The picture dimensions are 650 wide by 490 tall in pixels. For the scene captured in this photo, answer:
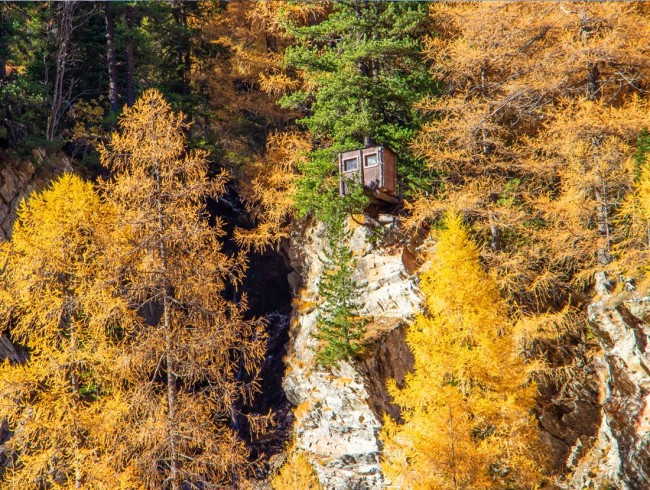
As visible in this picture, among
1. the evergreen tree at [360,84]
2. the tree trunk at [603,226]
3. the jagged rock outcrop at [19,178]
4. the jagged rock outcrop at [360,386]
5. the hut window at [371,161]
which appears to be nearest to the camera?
the tree trunk at [603,226]

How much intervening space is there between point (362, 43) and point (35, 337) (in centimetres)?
1431

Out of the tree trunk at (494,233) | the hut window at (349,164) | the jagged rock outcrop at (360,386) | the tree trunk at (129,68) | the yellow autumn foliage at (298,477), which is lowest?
the yellow autumn foliage at (298,477)

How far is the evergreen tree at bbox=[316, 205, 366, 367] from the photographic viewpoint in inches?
757

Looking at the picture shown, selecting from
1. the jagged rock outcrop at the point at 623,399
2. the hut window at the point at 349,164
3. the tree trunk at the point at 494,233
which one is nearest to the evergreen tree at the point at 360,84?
the hut window at the point at 349,164

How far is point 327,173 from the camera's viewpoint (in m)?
22.2

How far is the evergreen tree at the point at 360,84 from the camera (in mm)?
21938

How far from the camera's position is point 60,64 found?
2416 centimetres

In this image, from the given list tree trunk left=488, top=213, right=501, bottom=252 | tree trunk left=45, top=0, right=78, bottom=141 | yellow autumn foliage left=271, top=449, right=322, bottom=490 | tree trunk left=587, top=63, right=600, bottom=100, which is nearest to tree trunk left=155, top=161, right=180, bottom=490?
yellow autumn foliage left=271, top=449, right=322, bottom=490

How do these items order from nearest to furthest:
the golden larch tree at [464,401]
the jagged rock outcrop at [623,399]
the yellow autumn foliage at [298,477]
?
the golden larch tree at [464,401] < the jagged rock outcrop at [623,399] < the yellow autumn foliage at [298,477]

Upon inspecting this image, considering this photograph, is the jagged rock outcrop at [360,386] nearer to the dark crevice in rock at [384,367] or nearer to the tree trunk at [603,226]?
the dark crevice in rock at [384,367]

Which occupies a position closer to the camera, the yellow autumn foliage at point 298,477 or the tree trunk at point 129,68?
the yellow autumn foliage at point 298,477

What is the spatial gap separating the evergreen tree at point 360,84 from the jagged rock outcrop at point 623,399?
8.66 meters

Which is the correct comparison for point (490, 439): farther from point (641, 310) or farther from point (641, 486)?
point (641, 310)

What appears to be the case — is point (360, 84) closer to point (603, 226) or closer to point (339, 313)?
point (339, 313)
